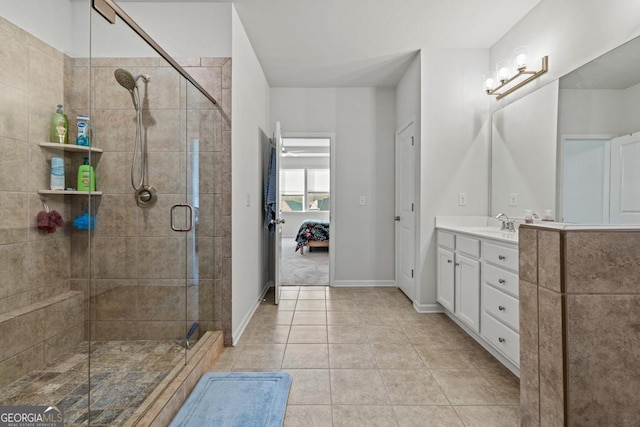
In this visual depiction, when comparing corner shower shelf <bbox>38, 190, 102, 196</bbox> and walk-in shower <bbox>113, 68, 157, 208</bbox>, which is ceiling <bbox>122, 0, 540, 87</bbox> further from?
corner shower shelf <bbox>38, 190, 102, 196</bbox>

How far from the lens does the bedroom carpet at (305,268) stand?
440 centimetres

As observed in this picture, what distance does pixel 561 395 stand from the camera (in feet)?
1.72

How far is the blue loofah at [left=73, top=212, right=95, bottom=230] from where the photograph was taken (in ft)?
5.75

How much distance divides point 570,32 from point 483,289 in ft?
6.17

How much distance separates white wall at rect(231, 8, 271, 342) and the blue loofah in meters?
0.90

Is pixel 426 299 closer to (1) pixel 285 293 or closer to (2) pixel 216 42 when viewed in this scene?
(1) pixel 285 293

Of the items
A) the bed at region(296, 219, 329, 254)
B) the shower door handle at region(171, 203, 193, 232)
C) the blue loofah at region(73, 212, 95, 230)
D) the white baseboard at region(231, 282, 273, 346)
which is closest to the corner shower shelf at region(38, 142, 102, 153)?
the blue loofah at region(73, 212, 95, 230)

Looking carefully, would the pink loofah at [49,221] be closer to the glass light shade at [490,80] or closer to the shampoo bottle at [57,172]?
the shampoo bottle at [57,172]

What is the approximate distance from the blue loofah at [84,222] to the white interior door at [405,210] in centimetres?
279

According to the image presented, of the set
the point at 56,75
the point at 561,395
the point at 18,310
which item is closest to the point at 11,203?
the point at 18,310

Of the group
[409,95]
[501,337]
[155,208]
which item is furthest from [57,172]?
[409,95]

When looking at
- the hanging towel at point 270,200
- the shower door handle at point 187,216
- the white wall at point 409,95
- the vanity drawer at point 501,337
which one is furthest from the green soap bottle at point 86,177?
the white wall at point 409,95

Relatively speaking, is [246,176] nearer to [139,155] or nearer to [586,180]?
[139,155]

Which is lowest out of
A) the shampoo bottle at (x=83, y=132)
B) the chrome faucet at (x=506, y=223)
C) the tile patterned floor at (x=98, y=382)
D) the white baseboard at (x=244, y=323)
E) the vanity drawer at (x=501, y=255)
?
the white baseboard at (x=244, y=323)
